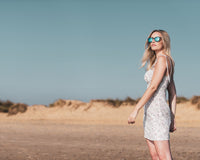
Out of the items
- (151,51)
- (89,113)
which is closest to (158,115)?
(151,51)

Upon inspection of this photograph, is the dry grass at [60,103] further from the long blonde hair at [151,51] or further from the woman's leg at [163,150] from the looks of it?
the woman's leg at [163,150]

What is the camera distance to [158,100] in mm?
3766

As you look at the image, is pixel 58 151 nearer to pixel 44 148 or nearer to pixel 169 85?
pixel 44 148

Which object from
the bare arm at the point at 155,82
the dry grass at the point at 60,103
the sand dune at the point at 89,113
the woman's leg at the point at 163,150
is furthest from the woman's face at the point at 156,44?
the dry grass at the point at 60,103

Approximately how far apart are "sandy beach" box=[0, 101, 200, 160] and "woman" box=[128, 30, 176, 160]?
392 cm

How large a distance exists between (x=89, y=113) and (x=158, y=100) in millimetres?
20651

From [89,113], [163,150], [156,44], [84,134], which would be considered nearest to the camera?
[163,150]

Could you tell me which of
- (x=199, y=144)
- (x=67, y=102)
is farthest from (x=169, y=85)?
(x=67, y=102)

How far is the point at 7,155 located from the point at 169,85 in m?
5.19

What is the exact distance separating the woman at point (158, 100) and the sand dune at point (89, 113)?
15566mm

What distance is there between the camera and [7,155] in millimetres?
7879

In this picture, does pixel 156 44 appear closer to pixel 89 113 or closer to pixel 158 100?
pixel 158 100

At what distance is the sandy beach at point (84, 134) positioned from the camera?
8.18 m

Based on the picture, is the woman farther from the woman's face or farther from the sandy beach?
the sandy beach
